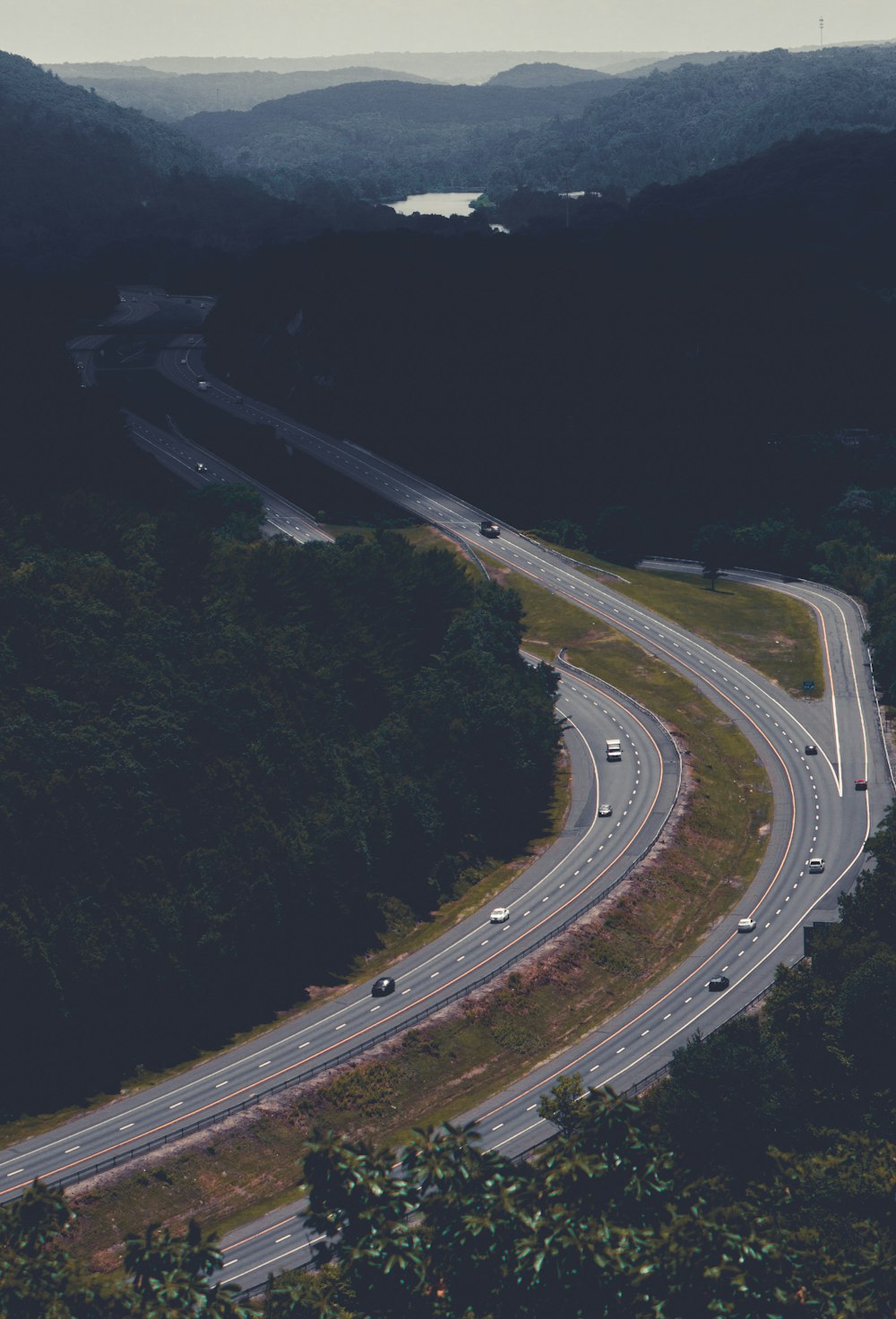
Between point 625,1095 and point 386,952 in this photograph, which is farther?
point 386,952

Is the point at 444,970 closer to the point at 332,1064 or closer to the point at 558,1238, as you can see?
the point at 332,1064

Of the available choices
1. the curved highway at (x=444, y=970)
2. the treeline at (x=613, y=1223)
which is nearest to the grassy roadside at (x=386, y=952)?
the curved highway at (x=444, y=970)

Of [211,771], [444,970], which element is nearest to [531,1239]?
[444,970]

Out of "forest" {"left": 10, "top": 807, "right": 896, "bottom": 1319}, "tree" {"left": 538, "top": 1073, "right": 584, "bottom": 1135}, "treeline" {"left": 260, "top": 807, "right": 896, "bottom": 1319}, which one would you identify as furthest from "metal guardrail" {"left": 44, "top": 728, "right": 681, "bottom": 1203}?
"tree" {"left": 538, "top": 1073, "right": 584, "bottom": 1135}

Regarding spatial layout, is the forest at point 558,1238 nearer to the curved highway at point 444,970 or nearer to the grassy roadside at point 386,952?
the curved highway at point 444,970

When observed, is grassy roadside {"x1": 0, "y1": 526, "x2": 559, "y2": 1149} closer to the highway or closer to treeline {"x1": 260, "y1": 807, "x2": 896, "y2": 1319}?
the highway

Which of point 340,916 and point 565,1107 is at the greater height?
point 565,1107

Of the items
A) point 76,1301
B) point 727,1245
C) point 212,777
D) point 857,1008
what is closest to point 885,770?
point 857,1008
